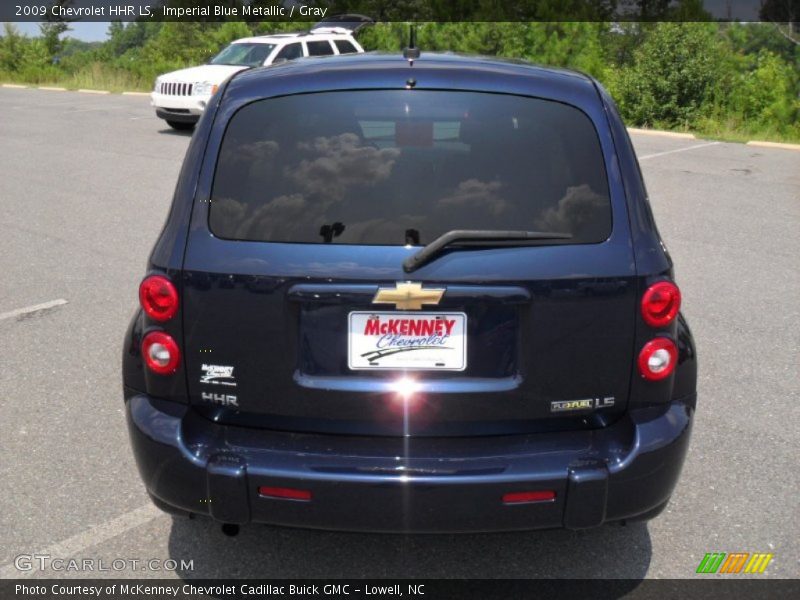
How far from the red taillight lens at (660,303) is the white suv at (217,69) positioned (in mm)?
14628

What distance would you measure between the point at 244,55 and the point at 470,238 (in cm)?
1726

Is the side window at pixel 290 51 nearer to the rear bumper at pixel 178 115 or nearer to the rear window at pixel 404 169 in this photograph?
the rear bumper at pixel 178 115

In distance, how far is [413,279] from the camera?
2951 millimetres

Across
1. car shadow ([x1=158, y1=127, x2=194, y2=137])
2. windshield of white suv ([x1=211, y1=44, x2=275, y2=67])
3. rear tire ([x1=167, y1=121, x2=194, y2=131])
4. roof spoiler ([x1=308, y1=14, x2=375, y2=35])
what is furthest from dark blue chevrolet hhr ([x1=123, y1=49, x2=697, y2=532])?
roof spoiler ([x1=308, y1=14, x2=375, y2=35])

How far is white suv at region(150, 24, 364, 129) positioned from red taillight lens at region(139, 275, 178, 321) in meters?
14.4

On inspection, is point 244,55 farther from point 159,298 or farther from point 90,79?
point 159,298

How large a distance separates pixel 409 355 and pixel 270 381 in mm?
461

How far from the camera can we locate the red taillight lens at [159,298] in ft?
10.2

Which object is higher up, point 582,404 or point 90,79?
point 582,404

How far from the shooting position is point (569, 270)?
302 centimetres

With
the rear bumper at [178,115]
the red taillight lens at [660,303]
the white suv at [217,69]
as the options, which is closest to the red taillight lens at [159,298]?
the red taillight lens at [660,303]

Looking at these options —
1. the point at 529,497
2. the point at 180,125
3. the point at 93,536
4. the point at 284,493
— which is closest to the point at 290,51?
the point at 180,125

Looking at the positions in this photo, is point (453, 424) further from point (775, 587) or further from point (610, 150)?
point (775, 587)

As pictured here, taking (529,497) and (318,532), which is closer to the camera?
(529,497)
